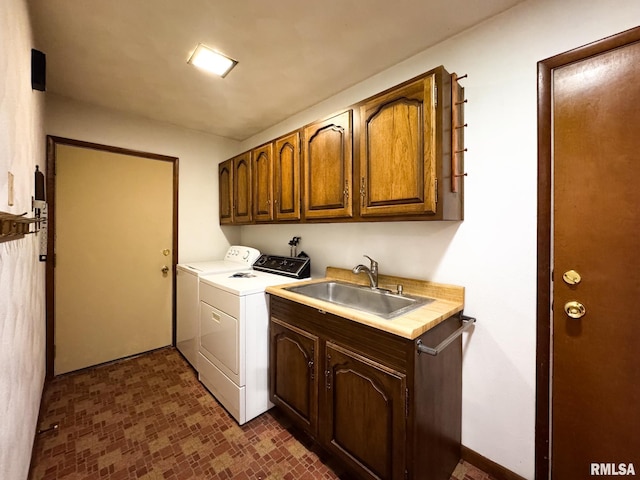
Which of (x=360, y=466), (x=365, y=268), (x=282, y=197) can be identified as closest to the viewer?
(x=360, y=466)

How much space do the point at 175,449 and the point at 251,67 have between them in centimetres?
254

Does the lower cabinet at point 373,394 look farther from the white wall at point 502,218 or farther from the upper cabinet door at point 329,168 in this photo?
the upper cabinet door at point 329,168

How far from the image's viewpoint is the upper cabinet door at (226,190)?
9.59ft

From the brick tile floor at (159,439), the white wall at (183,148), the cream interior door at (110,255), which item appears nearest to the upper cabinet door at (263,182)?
the white wall at (183,148)

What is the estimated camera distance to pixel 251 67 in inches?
72.6

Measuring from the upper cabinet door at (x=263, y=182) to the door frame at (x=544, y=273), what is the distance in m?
1.82

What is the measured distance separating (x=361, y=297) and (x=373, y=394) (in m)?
0.71

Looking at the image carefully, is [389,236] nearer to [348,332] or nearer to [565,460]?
[348,332]

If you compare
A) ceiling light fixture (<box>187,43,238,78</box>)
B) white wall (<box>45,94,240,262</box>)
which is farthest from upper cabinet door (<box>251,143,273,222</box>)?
white wall (<box>45,94,240,262</box>)

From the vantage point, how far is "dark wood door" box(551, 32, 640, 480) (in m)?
1.04

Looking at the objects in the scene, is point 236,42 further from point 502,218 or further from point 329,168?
point 502,218

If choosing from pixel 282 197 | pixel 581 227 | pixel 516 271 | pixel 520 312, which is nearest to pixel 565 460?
pixel 520 312

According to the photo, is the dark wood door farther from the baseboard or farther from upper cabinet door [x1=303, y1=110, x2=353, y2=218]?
upper cabinet door [x1=303, y1=110, x2=353, y2=218]

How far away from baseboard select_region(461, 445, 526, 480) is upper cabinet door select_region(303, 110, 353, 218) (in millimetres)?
1544
